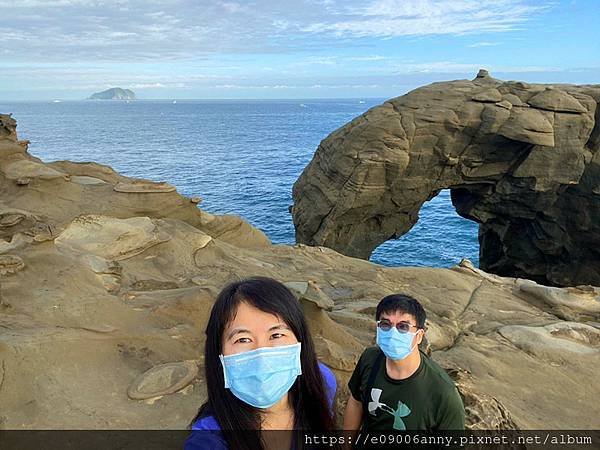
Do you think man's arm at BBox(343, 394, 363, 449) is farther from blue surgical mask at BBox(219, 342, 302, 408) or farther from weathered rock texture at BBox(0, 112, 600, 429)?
blue surgical mask at BBox(219, 342, 302, 408)

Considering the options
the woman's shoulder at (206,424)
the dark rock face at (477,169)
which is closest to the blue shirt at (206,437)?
the woman's shoulder at (206,424)

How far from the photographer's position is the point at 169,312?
19.0ft

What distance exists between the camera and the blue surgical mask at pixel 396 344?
3.24m

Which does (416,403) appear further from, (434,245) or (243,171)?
(243,171)

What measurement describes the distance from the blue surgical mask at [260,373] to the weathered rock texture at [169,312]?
2.16 m

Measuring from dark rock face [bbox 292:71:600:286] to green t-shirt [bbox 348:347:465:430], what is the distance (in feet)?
60.1

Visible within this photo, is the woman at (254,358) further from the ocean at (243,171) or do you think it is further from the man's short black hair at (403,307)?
the ocean at (243,171)

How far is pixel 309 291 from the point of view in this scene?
266 inches

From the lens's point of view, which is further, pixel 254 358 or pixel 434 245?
pixel 434 245

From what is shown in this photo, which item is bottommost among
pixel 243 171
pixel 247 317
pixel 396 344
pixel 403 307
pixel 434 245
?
pixel 434 245

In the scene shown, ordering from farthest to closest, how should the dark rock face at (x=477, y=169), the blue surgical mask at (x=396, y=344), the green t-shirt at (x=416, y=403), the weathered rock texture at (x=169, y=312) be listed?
the dark rock face at (x=477, y=169), the weathered rock texture at (x=169, y=312), the blue surgical mask at (x=396, y=344), the green t-shirt at (x=416, y=403)

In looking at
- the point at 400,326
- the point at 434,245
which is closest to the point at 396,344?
the point at 400,326

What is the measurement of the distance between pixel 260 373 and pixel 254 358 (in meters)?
0.07

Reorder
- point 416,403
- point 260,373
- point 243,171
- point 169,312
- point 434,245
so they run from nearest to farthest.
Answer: point 260,373 < point 416,403 < point 169,312 < point 434,245 < point 243,171
